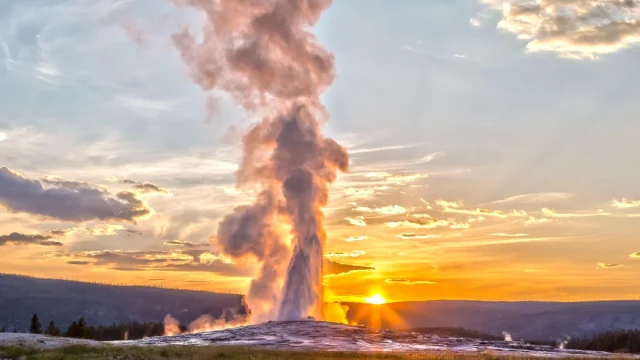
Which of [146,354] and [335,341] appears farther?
[335,341]

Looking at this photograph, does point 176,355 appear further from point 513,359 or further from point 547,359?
point 547,359

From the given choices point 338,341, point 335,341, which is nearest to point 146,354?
point 335,341

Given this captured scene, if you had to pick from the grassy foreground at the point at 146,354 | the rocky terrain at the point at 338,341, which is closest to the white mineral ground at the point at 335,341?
the rocky terrain at the point at 338,341

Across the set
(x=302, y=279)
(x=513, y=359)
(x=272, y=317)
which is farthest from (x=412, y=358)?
(x=272, y=317)

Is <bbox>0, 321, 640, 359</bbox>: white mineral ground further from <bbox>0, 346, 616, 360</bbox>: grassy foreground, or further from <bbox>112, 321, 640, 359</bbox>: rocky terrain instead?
<bbox>0, 346, 616, 360</bbox>: grassy foreground

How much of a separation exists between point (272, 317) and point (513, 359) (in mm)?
90055

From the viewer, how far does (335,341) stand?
324 ft

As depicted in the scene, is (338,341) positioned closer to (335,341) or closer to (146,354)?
(335,341)

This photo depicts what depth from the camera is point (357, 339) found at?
103500 mm

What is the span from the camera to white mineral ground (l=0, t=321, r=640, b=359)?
87.9 m

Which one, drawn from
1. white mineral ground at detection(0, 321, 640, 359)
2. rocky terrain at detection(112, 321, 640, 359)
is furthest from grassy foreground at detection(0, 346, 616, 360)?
rocky terrain at detection(112, 321, 640, 359)

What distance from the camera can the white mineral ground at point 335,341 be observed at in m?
87.9

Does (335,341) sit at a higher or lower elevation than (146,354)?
higher

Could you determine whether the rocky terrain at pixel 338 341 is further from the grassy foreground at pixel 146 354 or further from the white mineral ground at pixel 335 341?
the grassy foreground at pixel 146 354
